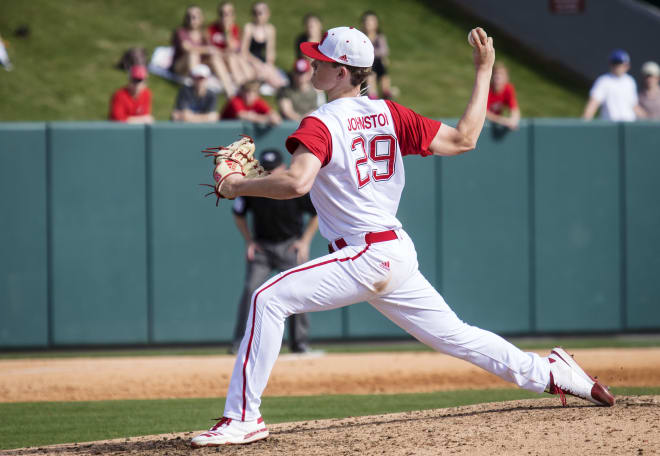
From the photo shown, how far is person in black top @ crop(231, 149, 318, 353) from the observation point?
943cm

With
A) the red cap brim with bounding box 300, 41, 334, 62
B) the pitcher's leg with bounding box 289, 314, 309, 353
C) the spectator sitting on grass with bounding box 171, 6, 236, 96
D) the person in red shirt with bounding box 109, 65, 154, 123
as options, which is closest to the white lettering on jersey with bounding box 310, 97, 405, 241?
the red cap brim with bounding box 300, 41, 334, 62

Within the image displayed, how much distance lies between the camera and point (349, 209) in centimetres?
455

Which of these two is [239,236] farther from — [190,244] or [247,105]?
[247,105]

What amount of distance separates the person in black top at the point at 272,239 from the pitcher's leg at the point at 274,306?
4805 millimetres

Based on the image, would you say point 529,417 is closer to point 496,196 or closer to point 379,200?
point 379,200

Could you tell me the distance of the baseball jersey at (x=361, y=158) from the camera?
4.46 m

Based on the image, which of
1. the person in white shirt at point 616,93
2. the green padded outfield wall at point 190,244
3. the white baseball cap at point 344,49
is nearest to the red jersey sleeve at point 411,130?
the white baseball cap at point 344,49

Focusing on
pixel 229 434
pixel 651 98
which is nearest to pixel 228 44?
pixel 651 98

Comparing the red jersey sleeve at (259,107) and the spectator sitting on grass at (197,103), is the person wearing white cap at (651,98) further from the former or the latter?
the spectator sitting on grass at (197,103)

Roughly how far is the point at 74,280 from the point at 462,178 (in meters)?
4.54

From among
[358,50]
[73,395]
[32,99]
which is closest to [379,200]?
[358,50]

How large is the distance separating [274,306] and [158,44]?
12.5 metres

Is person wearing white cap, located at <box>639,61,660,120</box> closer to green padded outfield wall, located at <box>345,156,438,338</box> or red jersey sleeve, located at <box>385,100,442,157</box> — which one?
green padded outfield wall, located at <box>345,156,438,338</box>

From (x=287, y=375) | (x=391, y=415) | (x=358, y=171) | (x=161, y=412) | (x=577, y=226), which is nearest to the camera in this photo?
(x=358, y=171)
